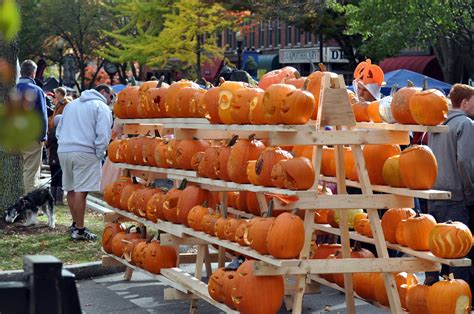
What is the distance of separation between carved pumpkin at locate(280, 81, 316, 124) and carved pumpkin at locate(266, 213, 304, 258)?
0.64 m

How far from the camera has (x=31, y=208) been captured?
1334 cm

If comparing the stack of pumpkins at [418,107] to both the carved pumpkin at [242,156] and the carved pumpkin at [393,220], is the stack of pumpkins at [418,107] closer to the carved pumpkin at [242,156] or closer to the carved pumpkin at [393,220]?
the carved pumpkin at [393,220]

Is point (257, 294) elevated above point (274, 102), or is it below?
below

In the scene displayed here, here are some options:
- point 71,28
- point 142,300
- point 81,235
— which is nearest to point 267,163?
point 142,300

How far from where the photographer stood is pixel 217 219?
794 cm

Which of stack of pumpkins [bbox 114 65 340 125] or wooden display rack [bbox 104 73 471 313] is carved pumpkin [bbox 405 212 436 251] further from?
stack of pumpkins [bbox 114 65 340 125]

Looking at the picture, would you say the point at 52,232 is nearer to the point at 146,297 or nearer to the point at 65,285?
the point at 146,297

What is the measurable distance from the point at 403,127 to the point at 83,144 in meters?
5.73

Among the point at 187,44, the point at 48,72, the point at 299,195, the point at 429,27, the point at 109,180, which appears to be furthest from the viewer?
the point at 48,72

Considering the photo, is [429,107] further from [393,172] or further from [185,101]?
[185,101]

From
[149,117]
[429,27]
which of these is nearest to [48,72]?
[429,27]

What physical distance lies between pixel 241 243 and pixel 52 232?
247 inches

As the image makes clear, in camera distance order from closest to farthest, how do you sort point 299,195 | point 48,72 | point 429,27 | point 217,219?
1. point 299,195
2. point 217,219
3. point 429,27
4. point 48,72

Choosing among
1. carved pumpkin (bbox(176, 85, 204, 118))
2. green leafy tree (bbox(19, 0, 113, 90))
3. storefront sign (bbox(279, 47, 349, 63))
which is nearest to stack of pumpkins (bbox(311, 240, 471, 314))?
carved pumpkin (bbox(176, 85, 204, 118))
